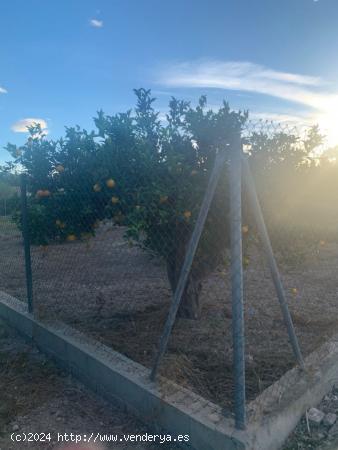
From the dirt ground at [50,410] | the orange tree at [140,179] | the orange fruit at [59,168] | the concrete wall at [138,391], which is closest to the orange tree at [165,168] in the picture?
the orange tree at [140,179]

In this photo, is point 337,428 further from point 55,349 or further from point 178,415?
point 55,349

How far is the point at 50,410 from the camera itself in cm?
321

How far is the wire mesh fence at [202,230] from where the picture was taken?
3242 mm

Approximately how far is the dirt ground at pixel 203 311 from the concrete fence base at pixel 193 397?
0.22 m

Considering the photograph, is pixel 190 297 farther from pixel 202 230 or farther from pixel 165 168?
pixel 165 168

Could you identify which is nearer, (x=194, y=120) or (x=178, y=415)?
(x=178, y=415)

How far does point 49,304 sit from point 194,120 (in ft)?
10.7

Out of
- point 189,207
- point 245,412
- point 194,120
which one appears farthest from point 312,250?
point 245,412

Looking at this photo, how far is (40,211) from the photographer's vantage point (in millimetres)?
3916

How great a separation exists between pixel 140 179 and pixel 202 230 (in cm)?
69

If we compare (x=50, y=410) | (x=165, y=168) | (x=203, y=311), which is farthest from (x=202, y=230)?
(x=50, y=410)

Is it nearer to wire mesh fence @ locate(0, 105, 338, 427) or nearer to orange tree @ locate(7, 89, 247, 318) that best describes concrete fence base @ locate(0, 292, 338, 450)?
wire mesh fence @ locate(0, 105, 338, 427)

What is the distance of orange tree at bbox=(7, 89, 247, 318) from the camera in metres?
3.36

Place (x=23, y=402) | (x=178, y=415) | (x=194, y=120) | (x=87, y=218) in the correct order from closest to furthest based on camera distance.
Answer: (x=178, y=415), (x=23, y=402), (x=194, y=120), (x=87, y=218)
